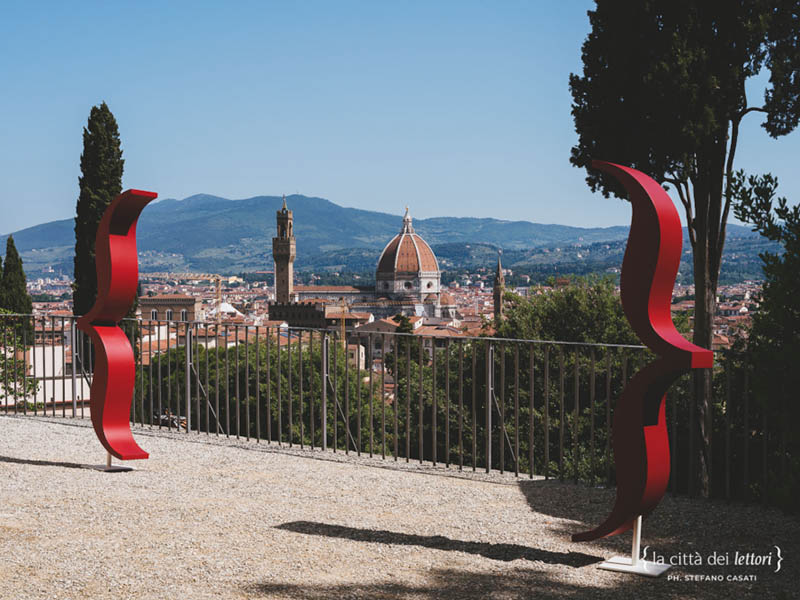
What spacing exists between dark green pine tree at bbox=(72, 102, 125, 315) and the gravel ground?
51.4ft

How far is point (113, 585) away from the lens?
375 centimetres

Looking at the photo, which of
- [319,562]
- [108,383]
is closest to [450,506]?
[319,562]

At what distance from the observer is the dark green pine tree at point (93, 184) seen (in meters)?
21.4

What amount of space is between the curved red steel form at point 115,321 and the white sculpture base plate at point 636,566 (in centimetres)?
377

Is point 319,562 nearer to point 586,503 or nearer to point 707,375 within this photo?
point 586,503

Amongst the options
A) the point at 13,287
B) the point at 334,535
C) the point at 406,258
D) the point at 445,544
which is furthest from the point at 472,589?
the point at 406,258

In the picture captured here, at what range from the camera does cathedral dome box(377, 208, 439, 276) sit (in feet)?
541

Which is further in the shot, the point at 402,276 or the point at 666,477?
the point at 402,276

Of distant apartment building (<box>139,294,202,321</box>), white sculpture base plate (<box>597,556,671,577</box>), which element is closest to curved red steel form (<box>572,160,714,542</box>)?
white sculpture base plate (<box>597,556,671,577</box>)

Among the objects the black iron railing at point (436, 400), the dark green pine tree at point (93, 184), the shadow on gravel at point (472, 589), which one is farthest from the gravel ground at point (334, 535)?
the dark green pine tree at point (93, 184)

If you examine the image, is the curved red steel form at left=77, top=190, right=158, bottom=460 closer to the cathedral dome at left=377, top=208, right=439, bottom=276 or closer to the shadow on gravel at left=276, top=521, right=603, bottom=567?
the shadow on gravel at left=276, top=521, right=603, bottom=567

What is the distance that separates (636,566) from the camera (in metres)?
4.13

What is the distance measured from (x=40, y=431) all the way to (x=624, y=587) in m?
6.04

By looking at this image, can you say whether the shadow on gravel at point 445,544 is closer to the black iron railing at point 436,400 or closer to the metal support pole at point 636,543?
the metal support pole at point 636,543
